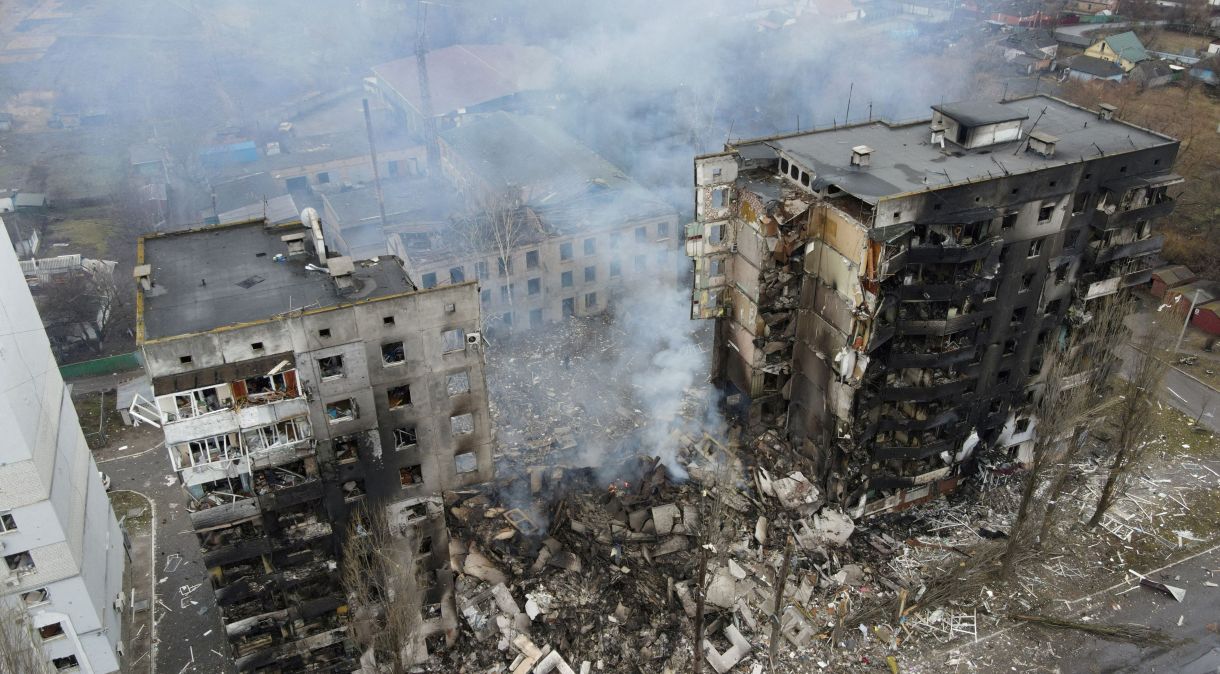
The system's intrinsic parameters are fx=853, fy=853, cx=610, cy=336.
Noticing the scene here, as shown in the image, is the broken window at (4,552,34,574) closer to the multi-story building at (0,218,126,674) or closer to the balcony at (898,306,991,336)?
the multi-story building at (0,218,126,674)

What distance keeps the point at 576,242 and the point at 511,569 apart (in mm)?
23729

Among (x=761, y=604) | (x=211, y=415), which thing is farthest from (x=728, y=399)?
(x=211, y=415)

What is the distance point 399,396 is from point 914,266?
19705 millimetres

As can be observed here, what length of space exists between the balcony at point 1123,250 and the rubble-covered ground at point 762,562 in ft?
36.0

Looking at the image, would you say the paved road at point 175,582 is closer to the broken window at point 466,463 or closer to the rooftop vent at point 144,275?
the broken window at point 466,463

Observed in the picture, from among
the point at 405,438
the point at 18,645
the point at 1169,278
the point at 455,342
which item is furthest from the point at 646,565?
the point at 1169,278

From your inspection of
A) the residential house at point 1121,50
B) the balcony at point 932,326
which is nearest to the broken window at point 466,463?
the balcony at point 932,326

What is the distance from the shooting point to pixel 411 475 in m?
29.9

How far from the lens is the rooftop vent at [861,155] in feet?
111

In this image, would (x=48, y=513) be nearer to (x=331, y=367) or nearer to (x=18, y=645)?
(x=18, y=645)

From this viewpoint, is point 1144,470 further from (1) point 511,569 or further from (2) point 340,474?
(2) point 340,474

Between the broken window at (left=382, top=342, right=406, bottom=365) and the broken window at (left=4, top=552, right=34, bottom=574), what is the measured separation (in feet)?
45.7

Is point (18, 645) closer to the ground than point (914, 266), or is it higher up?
closer to the ground

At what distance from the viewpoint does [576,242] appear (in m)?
52.5
